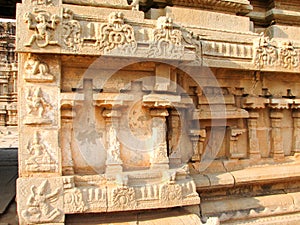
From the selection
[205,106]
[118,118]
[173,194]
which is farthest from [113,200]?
[205,106]

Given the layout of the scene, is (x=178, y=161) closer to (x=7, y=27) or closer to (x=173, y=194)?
(x=173, y=194)

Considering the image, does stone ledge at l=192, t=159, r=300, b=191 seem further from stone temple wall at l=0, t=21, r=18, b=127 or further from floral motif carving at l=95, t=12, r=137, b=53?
stone temple wall at l=0, t=21, r=18, b=127

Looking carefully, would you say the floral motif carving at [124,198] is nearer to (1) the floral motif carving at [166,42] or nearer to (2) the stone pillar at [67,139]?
(2) the stone pillar at [67,139]

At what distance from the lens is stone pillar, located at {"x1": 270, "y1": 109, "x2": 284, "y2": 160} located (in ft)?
13.7

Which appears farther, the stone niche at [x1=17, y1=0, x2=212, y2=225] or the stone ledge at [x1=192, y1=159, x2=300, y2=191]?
the stone ledge at [x1=192, y1=159, x2=300, y2=191]

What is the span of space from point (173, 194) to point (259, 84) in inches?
78.4

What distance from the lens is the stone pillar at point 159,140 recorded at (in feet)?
10.6

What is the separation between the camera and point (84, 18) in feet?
9.70

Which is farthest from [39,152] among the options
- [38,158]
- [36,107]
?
[36,107]

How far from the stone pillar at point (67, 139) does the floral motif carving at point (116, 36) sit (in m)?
0.69

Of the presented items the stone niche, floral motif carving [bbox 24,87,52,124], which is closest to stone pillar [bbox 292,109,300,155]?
the stone niche

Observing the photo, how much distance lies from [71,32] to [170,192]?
180 centimetres

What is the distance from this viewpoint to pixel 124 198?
294 cm

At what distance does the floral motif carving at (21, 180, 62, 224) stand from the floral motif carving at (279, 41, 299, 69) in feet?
10.2
